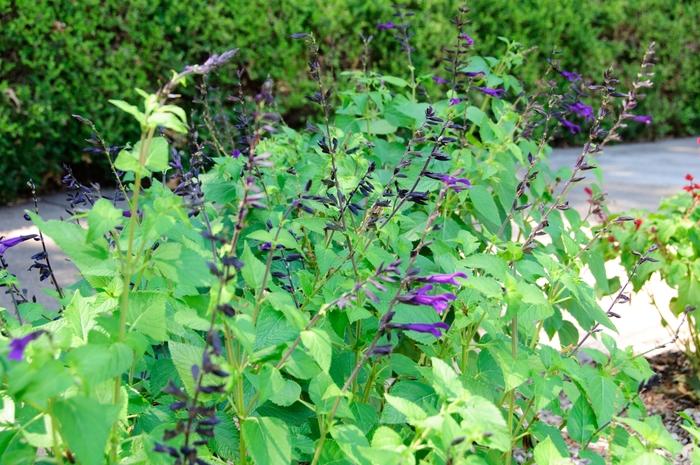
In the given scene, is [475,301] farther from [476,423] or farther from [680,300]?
[680,300]

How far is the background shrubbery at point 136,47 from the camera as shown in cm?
624

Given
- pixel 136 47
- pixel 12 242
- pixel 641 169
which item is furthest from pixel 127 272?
pixel 641 169

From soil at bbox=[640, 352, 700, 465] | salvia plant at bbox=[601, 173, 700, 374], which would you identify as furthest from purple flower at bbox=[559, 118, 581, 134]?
soil at bbox=[640, 352, 700, 465]

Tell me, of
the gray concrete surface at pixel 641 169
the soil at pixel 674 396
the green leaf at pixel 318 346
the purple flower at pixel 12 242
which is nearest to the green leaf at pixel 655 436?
the green leaf at pixel 318 346

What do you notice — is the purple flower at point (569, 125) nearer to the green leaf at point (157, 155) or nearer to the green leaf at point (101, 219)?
the green leaf at point (157, 155)

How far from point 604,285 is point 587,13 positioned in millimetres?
8470

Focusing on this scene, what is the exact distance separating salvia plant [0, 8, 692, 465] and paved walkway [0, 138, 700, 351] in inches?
19.7

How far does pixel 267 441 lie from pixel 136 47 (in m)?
5.82

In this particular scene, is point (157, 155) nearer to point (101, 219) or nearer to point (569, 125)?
point (101, 219)

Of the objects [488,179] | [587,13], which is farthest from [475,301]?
[587,13]

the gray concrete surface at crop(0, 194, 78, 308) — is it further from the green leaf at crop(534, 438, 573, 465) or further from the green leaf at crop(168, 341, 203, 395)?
the green leaf at crop(534, 438, 573, 465)

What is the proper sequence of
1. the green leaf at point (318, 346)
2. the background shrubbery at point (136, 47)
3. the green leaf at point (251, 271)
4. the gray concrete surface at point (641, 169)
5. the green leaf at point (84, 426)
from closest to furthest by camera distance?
the green leaf at point (84, 426) → the green leaf at point (318, 346) → the green leaf at point (251, 271) → the background shrubbery at point (136, 47) → the gray concrete surface at point (641, 169)

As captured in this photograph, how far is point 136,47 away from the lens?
271 inches

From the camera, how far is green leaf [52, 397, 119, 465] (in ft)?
4.10
